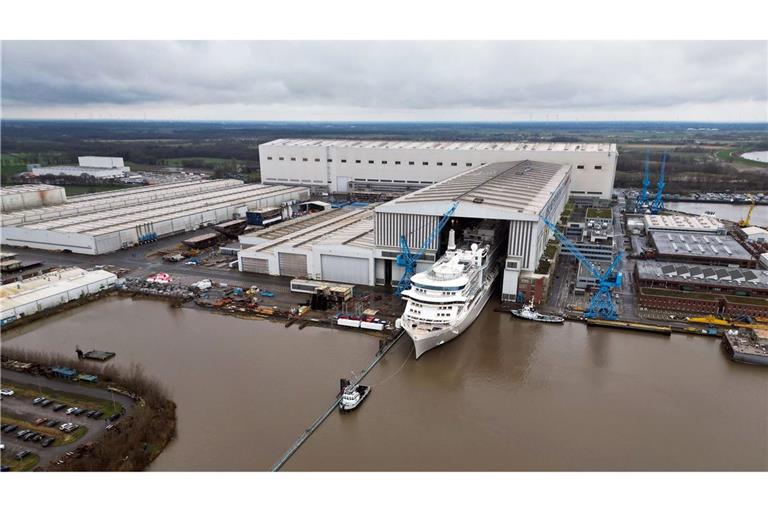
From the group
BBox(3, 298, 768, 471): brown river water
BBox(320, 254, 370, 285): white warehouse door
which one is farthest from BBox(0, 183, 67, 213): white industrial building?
BBox(320, 254, 370, 285): white warehouse door

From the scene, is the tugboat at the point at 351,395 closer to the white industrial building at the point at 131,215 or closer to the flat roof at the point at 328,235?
the flat roof at the point at 328,235

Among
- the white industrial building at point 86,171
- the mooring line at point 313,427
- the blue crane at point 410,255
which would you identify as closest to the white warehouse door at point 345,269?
the blue crane at point 410,255

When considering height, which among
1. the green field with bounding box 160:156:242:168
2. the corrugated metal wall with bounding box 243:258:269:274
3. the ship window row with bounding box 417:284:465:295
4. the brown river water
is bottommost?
the brown river water

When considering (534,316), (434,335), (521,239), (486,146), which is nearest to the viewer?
(434,335)

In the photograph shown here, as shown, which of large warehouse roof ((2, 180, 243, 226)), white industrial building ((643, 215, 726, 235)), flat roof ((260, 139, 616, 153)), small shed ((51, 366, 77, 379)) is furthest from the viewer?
flat roof ((260, 139, 616, 153))

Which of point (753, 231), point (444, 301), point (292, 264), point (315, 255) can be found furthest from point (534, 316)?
point (753, 231)

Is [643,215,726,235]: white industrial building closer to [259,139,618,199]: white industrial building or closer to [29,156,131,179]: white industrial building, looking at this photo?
[259,139,618,199]: white industrial building

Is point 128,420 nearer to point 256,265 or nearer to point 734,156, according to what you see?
point 256,265
